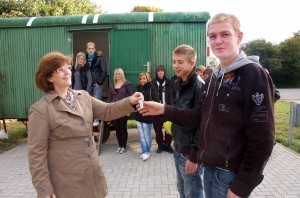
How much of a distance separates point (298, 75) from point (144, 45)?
122ft

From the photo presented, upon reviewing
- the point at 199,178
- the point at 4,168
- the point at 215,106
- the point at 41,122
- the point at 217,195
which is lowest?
the point at 4,168

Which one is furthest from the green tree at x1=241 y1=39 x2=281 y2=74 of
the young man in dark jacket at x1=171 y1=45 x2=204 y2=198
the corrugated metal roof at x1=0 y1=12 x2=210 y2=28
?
the young man in dark jacket at x1=171 y1=45 x2=204 y2=198

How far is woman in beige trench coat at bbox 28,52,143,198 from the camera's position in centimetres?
226

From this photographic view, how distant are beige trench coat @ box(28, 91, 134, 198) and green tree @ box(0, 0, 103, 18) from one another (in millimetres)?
14960

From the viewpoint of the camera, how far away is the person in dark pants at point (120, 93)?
6945 mm

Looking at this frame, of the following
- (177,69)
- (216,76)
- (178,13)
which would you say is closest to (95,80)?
(178,13)

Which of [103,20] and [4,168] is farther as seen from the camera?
[103,20]

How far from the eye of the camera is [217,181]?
2.00 m

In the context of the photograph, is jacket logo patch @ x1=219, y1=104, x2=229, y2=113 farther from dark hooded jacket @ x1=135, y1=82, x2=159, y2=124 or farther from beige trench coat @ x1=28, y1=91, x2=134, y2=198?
dark hooded jacket @ x1=135, y1=82, x2=159, y2=124

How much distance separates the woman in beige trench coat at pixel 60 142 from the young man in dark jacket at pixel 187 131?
87 cm

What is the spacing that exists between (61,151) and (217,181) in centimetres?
128

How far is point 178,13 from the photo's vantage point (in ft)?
24.3

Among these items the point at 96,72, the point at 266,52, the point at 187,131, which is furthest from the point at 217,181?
the point at 266,52

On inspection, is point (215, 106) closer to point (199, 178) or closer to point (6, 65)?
point (199, 178)
